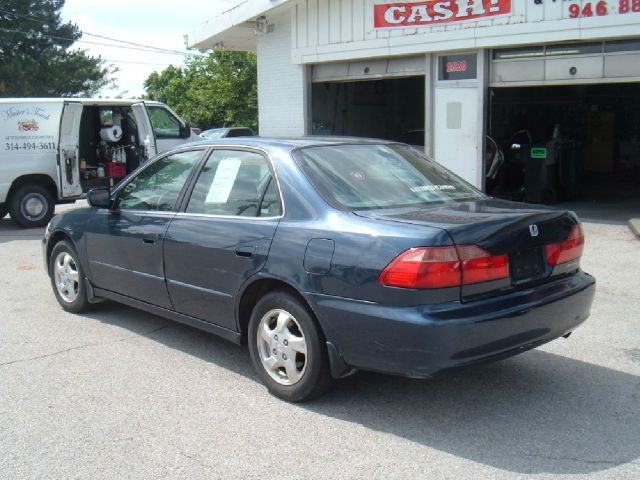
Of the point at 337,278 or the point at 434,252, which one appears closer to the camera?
the point at 434,252

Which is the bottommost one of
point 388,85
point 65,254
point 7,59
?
point 65,254

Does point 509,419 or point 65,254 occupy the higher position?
point 65,254

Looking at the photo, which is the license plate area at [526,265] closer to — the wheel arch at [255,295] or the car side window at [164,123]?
the wheel arch at [255,295]

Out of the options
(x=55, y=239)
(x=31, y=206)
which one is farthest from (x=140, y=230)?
(x=31, y=206)

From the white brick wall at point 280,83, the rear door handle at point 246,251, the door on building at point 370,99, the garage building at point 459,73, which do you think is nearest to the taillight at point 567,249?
the rear door handle at point 246,251

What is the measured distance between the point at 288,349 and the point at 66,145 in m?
9.13

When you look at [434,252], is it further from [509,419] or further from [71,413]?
[71,413]

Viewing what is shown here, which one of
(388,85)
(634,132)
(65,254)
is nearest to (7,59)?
(388,85)

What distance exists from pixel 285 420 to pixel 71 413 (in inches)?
52.0

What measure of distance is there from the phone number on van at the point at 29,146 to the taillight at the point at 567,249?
10405 mm

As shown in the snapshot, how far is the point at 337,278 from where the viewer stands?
3.91 metres

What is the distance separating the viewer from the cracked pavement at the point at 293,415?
140 inches

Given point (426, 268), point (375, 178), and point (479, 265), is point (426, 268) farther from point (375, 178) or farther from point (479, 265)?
point (375, 178)

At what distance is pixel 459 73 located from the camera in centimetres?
1305
